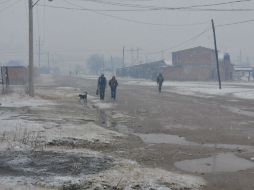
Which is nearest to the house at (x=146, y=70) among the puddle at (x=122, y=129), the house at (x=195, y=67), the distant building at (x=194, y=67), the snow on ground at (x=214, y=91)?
the distant building at (x=194, y=67)

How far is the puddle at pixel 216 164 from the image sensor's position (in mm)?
9352

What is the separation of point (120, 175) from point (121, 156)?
203cm

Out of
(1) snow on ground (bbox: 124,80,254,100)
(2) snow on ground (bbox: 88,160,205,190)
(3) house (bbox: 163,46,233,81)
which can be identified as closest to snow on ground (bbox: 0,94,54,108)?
(1) snow on ground (bbox: 124,80,254,100)

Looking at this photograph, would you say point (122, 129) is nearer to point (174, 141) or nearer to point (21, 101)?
point (174, 141)

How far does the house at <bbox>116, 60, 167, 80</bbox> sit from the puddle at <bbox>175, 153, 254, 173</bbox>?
71.8m

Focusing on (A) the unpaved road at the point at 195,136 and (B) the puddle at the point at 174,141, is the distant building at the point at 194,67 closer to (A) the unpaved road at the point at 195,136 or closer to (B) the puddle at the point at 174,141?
(A) the unpaved road at the point at 195,136

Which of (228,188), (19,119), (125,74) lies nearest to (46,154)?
(228,188)

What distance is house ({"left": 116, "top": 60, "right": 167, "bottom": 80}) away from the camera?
280 ft

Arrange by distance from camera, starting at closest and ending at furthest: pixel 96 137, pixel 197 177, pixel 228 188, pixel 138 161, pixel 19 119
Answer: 1. pixel 228 188
2. pixel 197 177
3. pixel 138 161
4. pixel 96 137
5. pixel 19 119

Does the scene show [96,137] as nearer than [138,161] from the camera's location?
No

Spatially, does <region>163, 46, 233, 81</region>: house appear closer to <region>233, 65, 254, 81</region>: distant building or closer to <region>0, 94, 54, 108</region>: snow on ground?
<region>233, 65, 254, 81</region>: distant building

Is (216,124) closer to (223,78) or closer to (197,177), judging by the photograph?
(197,177)

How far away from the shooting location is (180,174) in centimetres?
878

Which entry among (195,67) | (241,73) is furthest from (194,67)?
(241,73)
